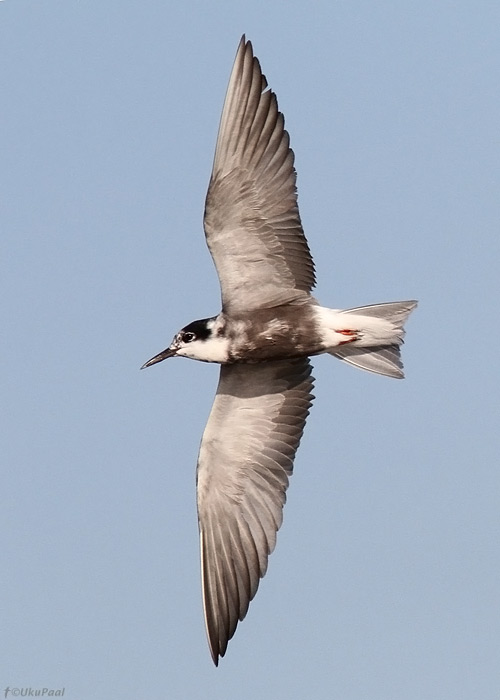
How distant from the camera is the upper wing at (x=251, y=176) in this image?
12586 millimetres

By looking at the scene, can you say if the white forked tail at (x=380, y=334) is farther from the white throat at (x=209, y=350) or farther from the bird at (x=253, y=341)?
the white throat at (x=209, y=350)

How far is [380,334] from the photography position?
13.1 metres

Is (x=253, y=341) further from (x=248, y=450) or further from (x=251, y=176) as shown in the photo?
(x=251, y=176)

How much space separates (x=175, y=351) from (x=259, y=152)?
6.64 feet

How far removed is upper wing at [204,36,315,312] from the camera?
12586 millimetres

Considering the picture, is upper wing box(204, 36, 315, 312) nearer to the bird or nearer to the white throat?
the bird

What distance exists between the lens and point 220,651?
13.2 metres

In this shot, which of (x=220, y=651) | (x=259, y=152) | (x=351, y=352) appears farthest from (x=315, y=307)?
(x=220, y=651)

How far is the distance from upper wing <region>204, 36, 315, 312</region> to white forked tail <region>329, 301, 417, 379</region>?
89 centimetres

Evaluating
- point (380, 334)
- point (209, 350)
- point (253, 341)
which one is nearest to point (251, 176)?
point (253, 341)

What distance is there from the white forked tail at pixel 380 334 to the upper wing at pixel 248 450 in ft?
2.35

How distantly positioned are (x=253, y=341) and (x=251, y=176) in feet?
4.84

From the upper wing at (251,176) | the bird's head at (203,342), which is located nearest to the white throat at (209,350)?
the bird's head at (203,342)

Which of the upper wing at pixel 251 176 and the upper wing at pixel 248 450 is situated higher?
the upper wing at pixel 251 176
